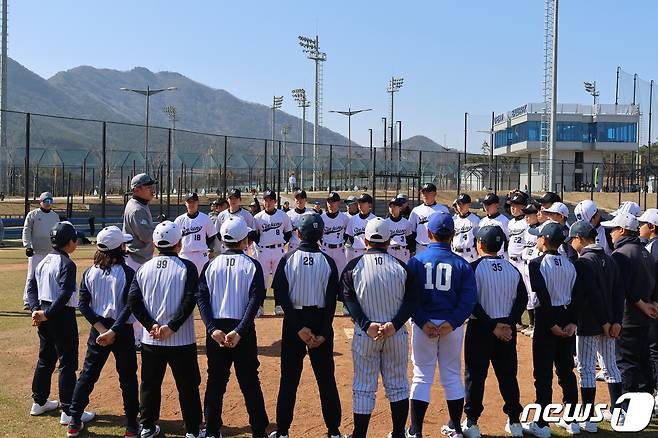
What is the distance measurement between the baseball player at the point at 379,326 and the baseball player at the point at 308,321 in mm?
238

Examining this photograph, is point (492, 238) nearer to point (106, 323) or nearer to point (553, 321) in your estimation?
point (553, 321)

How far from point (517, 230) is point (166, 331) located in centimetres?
679

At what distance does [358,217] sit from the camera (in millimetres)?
12016

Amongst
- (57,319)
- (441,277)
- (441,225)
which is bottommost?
(57,319)

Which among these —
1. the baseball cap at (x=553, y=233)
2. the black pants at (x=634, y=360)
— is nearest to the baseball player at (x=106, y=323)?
the baseball cap at (x=553, y=233)

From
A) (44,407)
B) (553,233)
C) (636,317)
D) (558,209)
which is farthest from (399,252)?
(44,407)

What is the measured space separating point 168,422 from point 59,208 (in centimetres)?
3468

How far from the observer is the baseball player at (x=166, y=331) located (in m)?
5.66

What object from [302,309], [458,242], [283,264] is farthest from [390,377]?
[458,242]

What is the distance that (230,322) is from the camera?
5609 mm

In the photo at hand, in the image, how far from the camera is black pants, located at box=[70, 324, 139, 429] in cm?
593

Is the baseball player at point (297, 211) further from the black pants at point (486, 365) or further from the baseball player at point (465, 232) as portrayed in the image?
the black pants at point (486, 365)

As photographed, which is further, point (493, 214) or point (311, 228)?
point (493, 214)

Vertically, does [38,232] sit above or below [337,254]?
above
